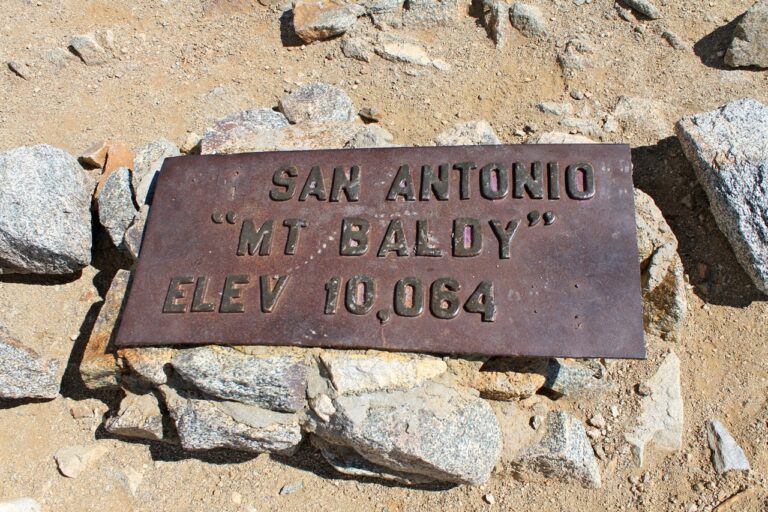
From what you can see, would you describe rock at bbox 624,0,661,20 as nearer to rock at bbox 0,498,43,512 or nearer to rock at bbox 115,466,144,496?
rock at bbox 115,466,144,496

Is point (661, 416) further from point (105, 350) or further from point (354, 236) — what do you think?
point (105, 350)

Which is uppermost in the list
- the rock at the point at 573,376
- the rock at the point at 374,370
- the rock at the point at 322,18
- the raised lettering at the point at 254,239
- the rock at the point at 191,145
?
the rock at the point at 322,18

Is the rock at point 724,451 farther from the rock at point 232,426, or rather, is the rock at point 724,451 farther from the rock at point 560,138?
the rock at point 232,426

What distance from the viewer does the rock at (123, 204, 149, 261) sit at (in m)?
3.91

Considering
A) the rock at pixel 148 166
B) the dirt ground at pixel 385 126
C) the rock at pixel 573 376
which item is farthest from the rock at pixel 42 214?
the rock at pixel 573 376

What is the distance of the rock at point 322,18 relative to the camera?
5.30 m

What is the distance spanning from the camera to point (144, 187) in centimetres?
423

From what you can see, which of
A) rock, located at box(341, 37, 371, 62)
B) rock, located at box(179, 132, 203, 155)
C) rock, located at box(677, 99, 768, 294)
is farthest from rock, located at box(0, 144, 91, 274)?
rock, located at box(677, 99, 768, 294)

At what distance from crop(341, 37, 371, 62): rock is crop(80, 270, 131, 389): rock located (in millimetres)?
2734

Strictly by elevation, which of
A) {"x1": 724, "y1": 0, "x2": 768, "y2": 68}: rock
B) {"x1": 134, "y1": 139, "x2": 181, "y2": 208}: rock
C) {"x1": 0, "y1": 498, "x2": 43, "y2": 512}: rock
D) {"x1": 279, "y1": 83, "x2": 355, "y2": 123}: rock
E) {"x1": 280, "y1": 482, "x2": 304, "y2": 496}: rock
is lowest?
{"x1": 0, "y1": 498, "x2": 43, "y2": 512}: rock

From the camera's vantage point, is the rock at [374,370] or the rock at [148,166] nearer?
the rock at [374,370]

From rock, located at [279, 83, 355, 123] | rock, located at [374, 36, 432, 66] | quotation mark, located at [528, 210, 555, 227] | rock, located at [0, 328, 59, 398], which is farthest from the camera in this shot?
rock, located at [374, 36, 432, 66]

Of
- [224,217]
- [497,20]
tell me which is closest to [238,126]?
[224,217]

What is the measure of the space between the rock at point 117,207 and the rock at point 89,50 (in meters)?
1.96
